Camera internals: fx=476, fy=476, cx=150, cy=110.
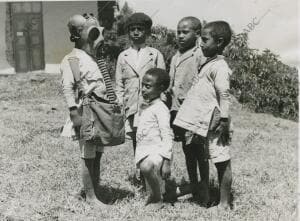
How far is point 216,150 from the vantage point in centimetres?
399

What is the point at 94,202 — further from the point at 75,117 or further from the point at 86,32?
the point at 86,32

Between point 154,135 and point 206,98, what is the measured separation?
54cm

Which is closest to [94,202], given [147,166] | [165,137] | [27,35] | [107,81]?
[147,166]

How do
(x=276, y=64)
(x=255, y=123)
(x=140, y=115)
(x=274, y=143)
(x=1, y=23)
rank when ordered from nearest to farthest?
(x=140, y=115)
(x=274, y=143)
(x=255, y=123)
(x=276, y=64)
(x=1, y=23)

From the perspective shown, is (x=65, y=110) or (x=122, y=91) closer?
(x=122, y=91)

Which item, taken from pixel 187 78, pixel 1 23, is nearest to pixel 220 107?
pixel 187 78

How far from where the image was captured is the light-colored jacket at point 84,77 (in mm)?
4000

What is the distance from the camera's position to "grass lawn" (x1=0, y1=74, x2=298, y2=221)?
4.16 meters

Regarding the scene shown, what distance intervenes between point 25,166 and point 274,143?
4.24m

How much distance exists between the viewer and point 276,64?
12.8m

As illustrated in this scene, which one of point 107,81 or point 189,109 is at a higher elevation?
point 107,81

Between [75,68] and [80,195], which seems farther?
[80,195]

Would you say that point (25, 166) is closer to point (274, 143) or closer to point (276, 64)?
point (274, 143)

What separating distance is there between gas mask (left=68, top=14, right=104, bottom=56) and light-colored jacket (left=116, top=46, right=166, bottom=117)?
444 millimetres
